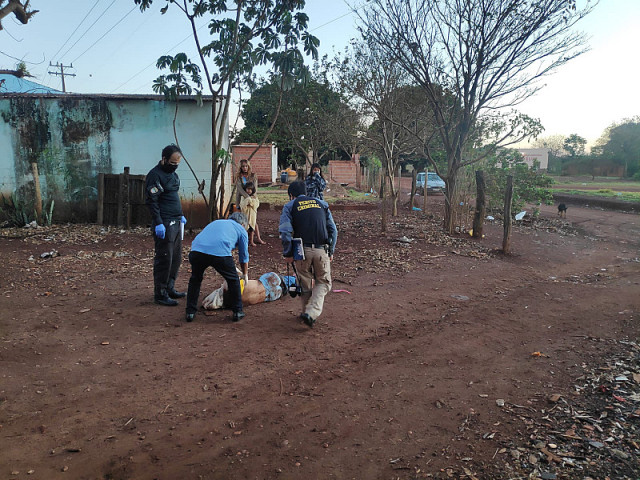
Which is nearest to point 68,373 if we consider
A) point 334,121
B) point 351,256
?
point 351,256

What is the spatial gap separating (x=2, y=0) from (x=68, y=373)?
27.0 feet

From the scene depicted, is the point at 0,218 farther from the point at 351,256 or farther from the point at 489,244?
the point at 489,244

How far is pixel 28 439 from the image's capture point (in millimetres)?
3121

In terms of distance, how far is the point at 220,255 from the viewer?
16.6 feet

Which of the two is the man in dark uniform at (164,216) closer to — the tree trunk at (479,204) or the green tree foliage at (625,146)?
the tree trunk at (479,204)

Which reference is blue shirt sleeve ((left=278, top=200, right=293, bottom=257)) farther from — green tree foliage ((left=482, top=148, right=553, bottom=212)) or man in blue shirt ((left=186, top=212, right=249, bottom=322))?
green tree foliage ((left=482, top=148, right=553, bottom=212))

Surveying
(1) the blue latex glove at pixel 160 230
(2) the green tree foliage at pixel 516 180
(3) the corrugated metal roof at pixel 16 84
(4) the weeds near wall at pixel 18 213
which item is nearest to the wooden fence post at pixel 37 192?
(4) the weeds near wall at pixel 18 213

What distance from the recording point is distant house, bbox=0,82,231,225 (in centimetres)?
1102

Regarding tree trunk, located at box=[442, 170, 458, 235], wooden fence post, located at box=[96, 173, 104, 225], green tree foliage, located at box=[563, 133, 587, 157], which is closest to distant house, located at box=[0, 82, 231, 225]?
wooden fence post, located at box=[96, 173, 104, 225]

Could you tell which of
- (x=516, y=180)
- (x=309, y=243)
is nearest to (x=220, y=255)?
(x=309, y=243)

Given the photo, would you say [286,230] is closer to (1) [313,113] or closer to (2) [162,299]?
(2) [162,299]

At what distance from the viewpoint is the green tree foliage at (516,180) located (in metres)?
15.3

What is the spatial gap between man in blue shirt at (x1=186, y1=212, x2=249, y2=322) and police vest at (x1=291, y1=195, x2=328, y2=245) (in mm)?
607

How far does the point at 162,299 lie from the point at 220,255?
138 cm
